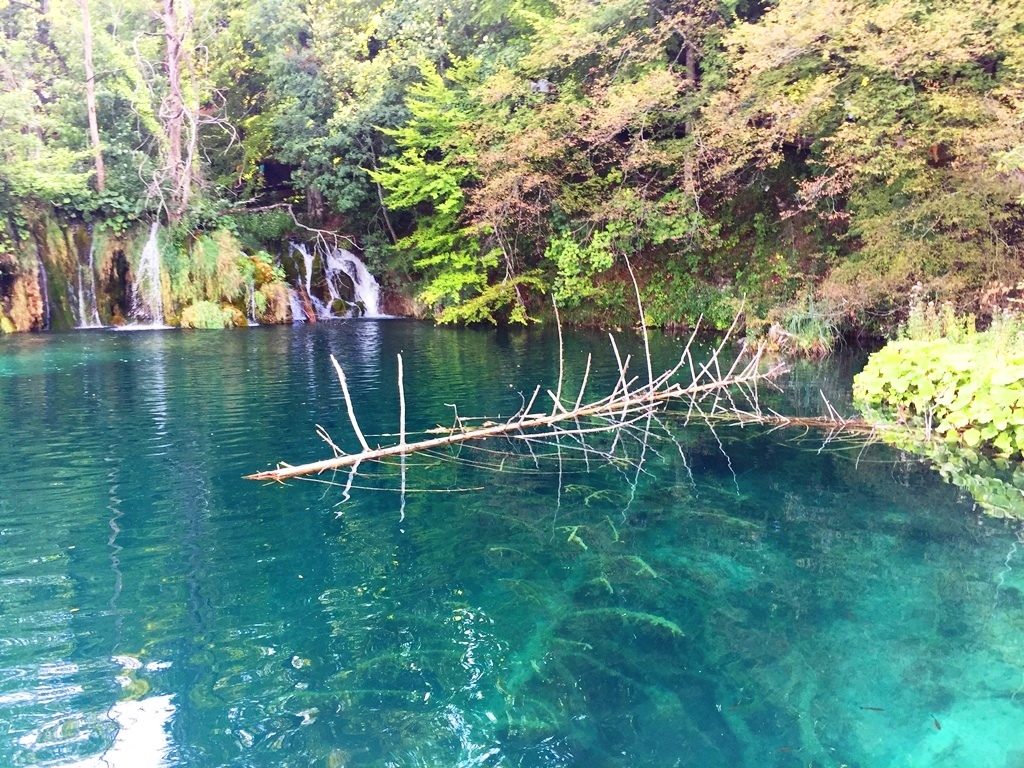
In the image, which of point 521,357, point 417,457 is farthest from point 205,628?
point 521,357

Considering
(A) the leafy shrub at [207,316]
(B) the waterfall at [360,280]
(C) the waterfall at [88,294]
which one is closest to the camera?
(C) the waterfall at [88,294]

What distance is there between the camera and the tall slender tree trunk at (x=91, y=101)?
2166 cm

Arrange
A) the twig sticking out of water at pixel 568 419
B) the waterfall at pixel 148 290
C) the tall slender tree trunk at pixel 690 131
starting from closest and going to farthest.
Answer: the twig sticking out of water at pixel 568 419 < the tall slender tree trunk at pixel 690 131 < the waterfall at pixel 148 290

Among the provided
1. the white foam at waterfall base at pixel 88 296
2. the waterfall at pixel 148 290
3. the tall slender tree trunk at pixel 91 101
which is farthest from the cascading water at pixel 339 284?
the tall slender tree trunk at pixel 91 101

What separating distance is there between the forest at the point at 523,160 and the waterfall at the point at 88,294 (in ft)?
0.25

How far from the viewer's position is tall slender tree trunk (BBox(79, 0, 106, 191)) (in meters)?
21.7

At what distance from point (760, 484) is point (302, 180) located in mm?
21722

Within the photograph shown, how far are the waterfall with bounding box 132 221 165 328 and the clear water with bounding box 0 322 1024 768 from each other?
14.7 metres

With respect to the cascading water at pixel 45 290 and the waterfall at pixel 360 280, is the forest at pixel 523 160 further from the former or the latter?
the waterfall at pixel 360 280

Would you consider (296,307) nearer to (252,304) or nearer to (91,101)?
(252,304)

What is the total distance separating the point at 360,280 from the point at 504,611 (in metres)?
22.5

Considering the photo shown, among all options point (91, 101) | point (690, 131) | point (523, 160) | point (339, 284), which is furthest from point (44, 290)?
point (690, 131)

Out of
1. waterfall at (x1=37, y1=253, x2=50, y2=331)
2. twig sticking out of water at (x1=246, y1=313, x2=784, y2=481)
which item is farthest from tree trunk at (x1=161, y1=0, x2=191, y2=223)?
twig sticking out of water at (x1=246, y1=313, x2=784, y2=481)

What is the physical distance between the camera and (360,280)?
25.7 meters
